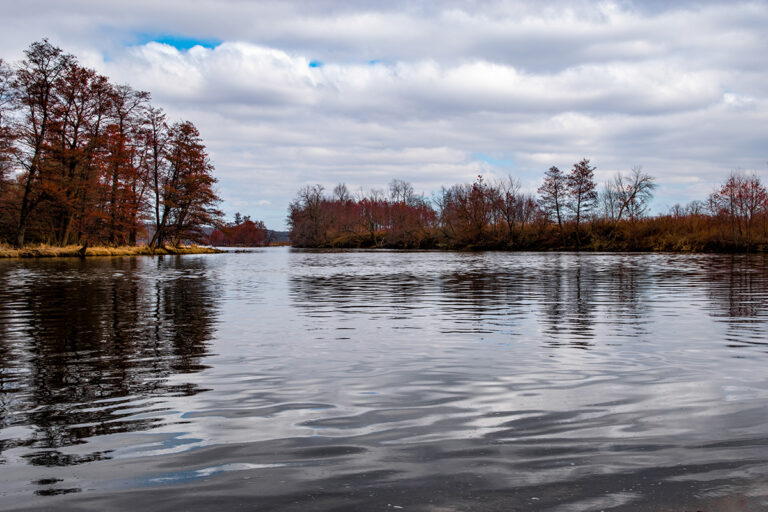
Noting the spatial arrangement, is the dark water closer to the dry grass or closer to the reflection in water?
the reflection in water

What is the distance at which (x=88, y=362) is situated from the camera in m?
7.15

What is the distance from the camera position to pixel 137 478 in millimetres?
3551

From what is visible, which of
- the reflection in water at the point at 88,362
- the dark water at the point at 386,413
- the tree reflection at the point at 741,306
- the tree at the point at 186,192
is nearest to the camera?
the dark water at the point at 386,413

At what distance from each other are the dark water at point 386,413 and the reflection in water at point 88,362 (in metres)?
0.04

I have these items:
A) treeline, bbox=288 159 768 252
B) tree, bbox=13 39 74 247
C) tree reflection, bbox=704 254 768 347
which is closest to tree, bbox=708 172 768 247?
treeline, bbox=288 159 768 252

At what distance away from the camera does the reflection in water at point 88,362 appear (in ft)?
15.0

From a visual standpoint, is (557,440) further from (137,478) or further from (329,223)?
(329,223)

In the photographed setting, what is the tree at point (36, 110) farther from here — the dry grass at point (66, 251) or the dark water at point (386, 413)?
the dark water at point (386, 413)

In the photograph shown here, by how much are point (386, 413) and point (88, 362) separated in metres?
4.29

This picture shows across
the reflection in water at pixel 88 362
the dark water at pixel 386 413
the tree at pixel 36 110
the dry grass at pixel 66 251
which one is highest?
the tree at pixel 36 110

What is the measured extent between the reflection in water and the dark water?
0.04 meters

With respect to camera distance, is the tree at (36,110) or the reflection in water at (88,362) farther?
the tree at (36,110)

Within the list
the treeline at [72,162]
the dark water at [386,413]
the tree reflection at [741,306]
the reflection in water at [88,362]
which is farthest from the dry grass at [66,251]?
the tree reflection at [741,306]

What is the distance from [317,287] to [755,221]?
51226 millimetres
